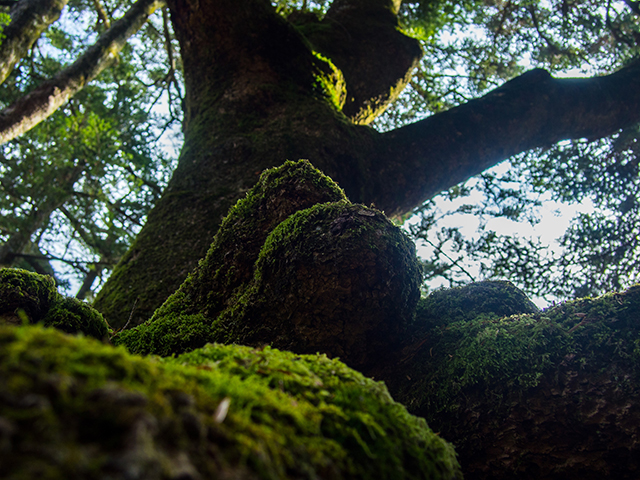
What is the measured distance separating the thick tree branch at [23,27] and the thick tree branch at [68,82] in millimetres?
407

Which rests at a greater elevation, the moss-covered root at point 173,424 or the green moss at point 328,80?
the green moss at point 328,80

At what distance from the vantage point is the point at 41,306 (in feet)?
6.53

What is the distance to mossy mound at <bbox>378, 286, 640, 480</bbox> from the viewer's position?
144 cm

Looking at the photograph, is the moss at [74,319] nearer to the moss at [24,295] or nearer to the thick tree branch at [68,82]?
the moss at [24,295]

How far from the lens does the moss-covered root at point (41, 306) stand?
1.88 metres

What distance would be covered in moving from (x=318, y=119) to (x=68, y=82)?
3766 millimetres

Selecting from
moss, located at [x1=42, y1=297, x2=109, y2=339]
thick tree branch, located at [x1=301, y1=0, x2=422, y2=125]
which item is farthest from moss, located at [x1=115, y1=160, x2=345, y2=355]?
thick tree branch, located at [x1=301, y1=0, x2=422, y2=125]

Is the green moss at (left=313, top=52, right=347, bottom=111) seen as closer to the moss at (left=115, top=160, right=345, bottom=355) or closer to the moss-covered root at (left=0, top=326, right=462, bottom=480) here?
the moss at (left=115, top=160, right=345, bottom=355)

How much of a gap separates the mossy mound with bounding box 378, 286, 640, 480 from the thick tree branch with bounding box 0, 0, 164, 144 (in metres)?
5.24

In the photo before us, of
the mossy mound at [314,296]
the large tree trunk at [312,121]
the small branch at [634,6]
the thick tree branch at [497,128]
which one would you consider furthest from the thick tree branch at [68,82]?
the small branch at [634,6]

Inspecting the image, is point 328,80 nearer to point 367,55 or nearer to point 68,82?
point 367,55

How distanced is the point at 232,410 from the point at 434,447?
0.72 meters

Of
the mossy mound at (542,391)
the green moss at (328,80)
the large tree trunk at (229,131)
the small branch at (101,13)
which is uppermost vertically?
the small branch at (101,13)

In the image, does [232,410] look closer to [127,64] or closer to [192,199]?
[192,199]
